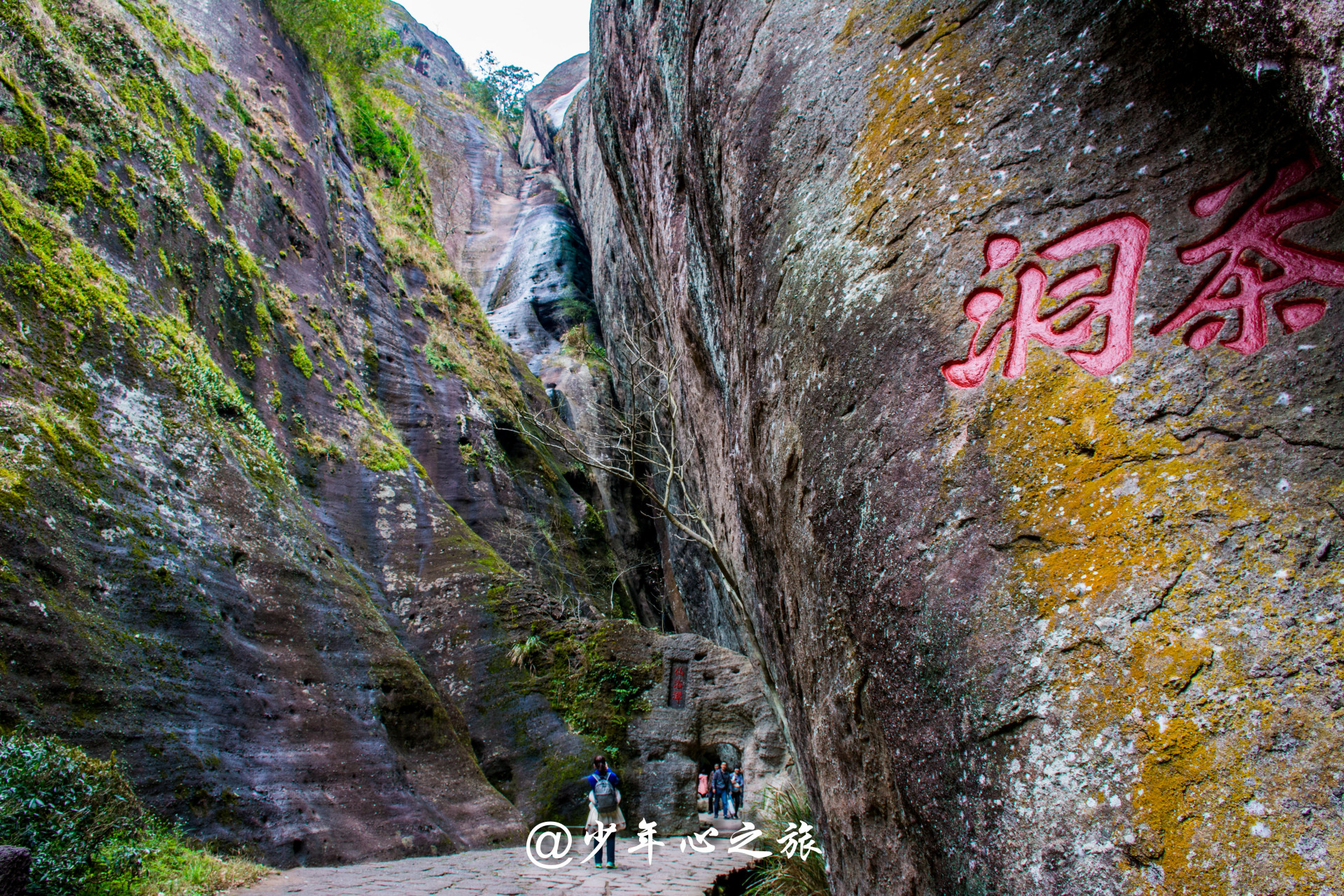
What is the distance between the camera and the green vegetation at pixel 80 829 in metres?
3.38

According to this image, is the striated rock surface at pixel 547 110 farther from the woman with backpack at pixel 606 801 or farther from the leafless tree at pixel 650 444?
the woman with backpack at pixel 606 801

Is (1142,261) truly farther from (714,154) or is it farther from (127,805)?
(127,805)

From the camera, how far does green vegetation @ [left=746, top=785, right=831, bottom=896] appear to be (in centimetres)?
510

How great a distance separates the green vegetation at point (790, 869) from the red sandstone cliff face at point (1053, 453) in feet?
6.62

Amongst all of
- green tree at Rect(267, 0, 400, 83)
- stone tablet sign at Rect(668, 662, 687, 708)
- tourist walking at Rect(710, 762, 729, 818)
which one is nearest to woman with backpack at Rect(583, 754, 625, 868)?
stone tablet sign at Rect(668, 662, 687, 708)

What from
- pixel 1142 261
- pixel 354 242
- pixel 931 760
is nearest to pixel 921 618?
pixel 931 760

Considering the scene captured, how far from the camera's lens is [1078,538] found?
6.91ft

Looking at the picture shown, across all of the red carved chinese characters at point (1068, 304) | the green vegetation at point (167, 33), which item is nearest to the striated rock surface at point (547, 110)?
the green vegetation at point (167, 33)

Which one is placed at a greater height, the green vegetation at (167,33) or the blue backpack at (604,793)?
the green vegetation at (167,33)

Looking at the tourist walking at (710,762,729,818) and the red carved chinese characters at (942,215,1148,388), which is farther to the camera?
the tourist walking at (710,762,729,818)

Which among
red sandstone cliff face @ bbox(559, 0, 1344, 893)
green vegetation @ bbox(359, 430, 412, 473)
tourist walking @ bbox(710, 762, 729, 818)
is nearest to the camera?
red sandstone cliff face @ bbox(559, 0, 1344, 893)

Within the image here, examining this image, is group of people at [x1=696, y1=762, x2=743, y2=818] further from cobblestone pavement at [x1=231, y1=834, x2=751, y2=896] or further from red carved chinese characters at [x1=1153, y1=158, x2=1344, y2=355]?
red carved chinese characters at [x1=1153, y1=158, x2=1344, y2=355]

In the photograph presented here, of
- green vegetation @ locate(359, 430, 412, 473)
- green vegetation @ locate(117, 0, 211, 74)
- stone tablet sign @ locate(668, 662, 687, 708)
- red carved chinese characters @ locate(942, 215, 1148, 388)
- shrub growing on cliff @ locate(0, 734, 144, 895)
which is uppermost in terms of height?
green vegetation @ locate(117, 0, 211, 74)

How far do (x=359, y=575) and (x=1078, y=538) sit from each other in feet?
28.1
